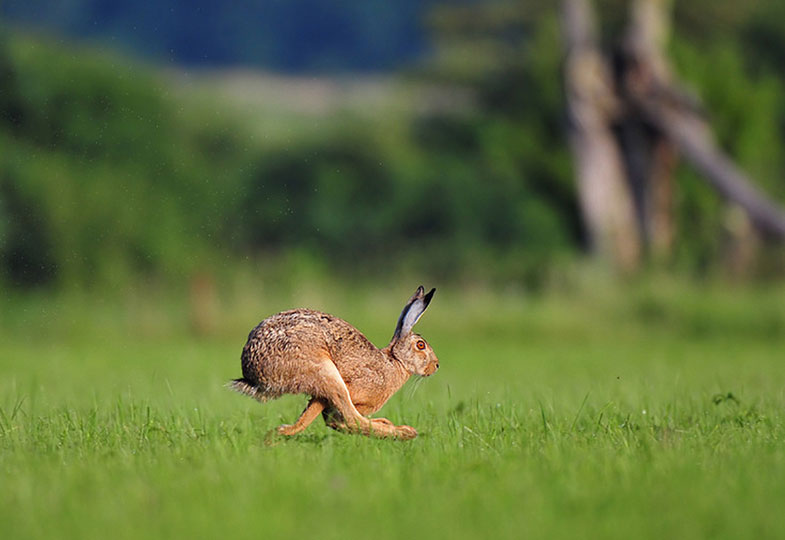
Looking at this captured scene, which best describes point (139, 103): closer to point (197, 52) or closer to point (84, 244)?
point (84, 244)

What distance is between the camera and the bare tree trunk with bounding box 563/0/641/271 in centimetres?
2883

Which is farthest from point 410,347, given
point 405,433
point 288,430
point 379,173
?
point 379,173

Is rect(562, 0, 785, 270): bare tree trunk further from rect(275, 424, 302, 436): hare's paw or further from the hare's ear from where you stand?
rect(275, 424, 302, 436): hare's paw

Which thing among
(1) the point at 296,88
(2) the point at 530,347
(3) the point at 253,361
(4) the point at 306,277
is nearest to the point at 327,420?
(3) the point at 253,361

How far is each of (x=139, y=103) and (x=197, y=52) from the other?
218 ft

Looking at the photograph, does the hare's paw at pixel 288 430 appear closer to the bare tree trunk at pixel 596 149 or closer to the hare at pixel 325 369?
the hare at pixel 325 369

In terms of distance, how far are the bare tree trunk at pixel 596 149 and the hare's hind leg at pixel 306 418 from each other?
2135cm

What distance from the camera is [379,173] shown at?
39.0 m

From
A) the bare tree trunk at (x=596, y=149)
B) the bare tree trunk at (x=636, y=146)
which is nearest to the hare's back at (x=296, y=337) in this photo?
the bare tree trunk at (x=596, y=149)

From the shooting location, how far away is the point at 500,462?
629 cm

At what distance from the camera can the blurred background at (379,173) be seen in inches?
1120

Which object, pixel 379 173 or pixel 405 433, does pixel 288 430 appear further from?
pixel 379 173

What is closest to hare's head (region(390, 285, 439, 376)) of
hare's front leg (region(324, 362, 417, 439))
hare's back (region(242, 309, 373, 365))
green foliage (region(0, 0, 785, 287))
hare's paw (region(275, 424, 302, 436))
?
hare's back (region(242, 309, 373, 365))

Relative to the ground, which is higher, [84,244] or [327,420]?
[84,244]
